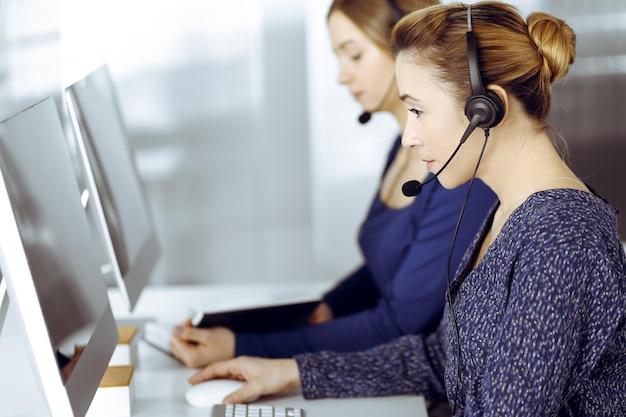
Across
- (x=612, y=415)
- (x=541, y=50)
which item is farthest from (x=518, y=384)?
(x=541, y=50)

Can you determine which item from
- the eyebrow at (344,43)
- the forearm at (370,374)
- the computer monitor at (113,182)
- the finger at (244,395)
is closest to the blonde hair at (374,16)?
the eyebrow at (344,43)

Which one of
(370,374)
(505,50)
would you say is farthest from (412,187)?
(370,374)

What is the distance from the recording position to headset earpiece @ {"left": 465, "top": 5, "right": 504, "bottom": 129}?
106cm

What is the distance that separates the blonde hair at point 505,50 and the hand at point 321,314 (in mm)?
810

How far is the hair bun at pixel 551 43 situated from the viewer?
43.8 inches

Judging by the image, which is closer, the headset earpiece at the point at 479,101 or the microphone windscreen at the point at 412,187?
the headset earpiece at the point at 479,101

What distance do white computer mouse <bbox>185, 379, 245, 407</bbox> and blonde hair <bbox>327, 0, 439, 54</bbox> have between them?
Answer: 76 centimetres

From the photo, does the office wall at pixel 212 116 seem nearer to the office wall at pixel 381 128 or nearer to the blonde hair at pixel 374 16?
the office wall at pixel 381 128

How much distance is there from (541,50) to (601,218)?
243 mm

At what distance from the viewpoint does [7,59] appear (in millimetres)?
2066

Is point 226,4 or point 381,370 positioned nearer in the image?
point 381,370

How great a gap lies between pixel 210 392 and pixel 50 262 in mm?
443

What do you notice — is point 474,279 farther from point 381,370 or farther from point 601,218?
point 381,370

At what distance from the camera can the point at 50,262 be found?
3.22 ft
